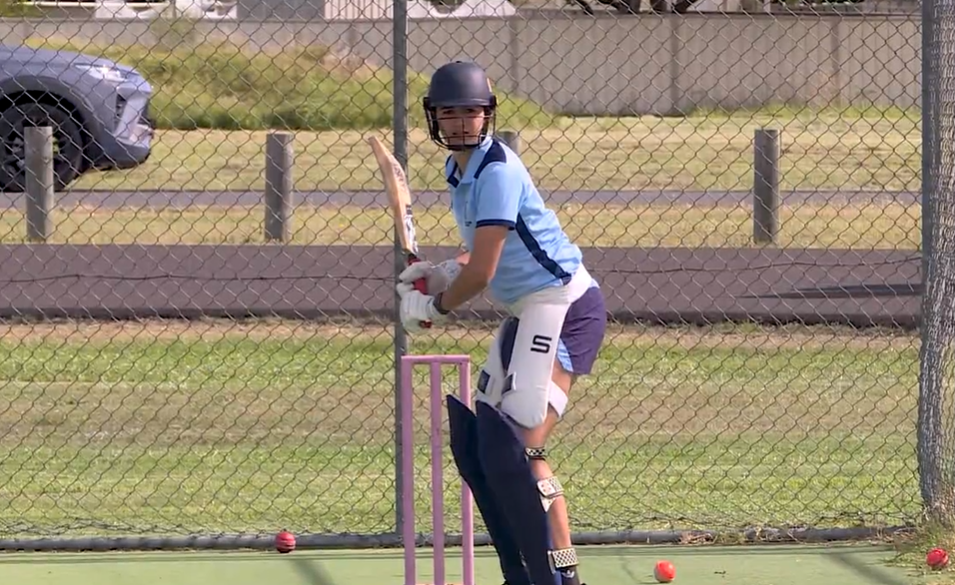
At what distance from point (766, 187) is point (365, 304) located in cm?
399

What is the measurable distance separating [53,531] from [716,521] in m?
2.66

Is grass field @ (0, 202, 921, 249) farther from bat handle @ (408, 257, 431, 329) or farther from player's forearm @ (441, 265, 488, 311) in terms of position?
player's forearm @ (441, 265, 488, 311)

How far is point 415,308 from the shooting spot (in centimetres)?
471

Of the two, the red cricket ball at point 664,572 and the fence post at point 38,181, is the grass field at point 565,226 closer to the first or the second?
the fence post at point 38,181

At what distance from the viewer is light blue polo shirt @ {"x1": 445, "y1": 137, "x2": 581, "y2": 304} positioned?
4.59m

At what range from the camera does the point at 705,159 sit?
18.0 meters

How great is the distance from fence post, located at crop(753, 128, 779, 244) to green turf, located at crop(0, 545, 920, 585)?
Result: 7.16 m

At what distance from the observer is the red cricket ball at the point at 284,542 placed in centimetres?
594

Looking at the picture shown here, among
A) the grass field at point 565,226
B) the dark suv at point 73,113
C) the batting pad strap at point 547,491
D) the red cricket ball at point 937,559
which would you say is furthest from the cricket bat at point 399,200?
the grass field at point 565,226

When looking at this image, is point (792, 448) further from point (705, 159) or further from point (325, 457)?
point (705, 159)

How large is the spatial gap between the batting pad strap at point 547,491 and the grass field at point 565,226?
8028 millimetres

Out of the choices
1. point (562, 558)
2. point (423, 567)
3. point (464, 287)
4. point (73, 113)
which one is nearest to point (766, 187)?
point (73, 113)

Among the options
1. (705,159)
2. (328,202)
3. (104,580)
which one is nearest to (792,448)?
(104,580)

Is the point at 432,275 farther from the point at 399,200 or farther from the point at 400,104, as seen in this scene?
the point at 400,104
